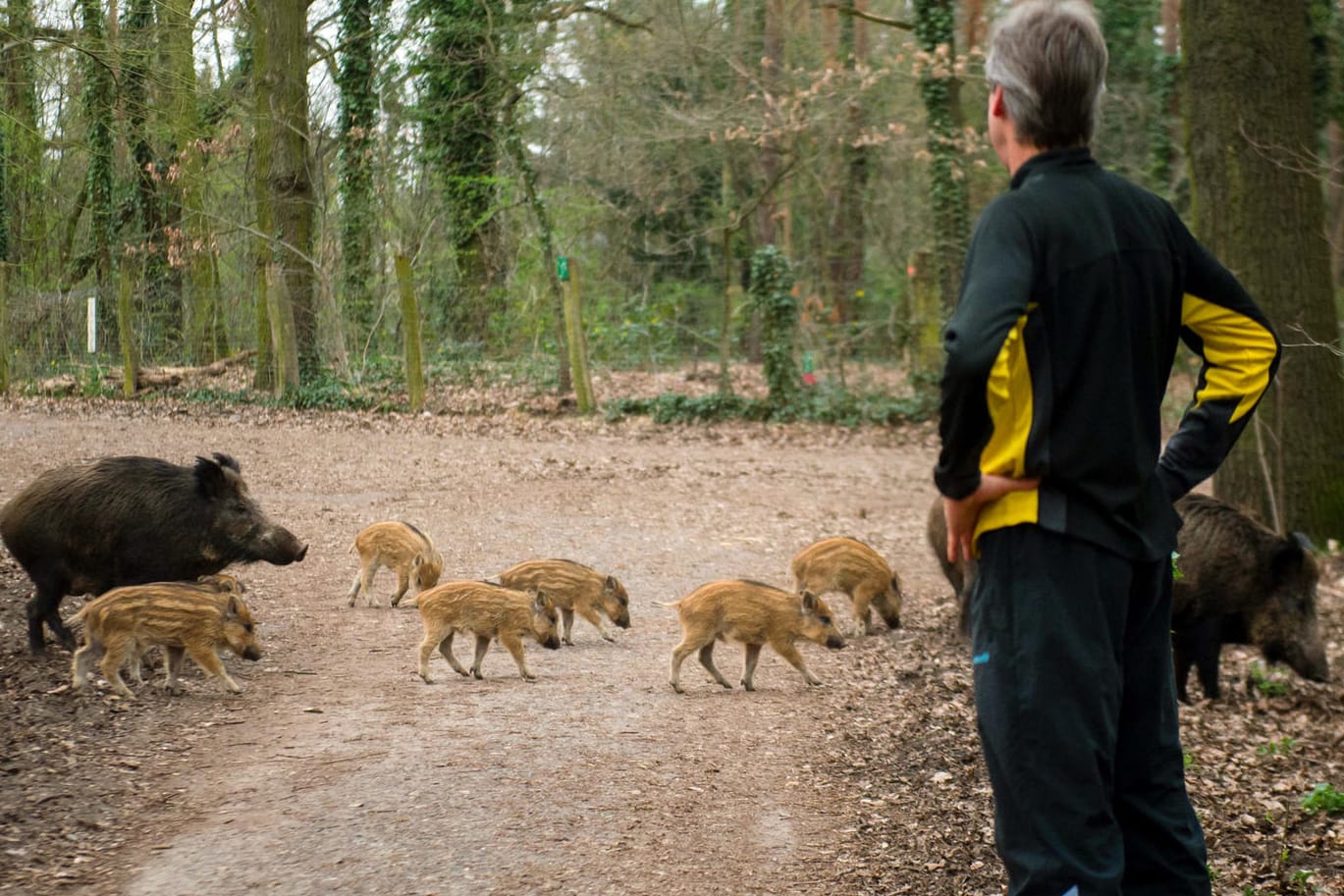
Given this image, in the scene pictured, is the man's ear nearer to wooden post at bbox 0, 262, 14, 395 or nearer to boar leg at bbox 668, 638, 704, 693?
boar leg at bbox 668, 638, 704, 693

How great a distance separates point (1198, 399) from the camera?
10.1 ft

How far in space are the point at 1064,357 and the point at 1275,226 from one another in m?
8.44

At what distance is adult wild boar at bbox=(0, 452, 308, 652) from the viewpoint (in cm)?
702

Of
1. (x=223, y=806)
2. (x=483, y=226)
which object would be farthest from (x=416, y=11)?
(x=223, y=806)

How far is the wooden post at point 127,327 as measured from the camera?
38.3 ft

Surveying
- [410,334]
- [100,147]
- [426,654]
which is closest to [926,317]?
[410,334]

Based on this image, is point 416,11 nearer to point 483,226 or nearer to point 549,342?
point 483,226

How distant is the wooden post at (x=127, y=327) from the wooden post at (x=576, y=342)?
22.2 feet

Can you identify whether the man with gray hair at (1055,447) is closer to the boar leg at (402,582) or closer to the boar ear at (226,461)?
the boar ear at (226,461)

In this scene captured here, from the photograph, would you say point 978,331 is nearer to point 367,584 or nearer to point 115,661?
point 115,661

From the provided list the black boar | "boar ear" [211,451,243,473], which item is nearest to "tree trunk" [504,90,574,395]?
"boar ear" [211,451,243,473]

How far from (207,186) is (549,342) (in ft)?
21.8

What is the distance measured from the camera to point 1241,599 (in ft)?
24.2

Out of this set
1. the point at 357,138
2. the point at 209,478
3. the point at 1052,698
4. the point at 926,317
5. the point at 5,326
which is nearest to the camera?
the point at 1052,698
